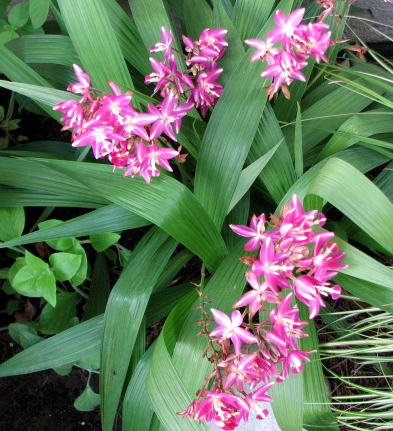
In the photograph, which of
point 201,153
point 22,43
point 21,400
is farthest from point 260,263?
point 21,400

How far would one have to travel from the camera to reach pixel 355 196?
0.68 m

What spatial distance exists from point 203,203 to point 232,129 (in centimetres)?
15

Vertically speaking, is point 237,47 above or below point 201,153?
above

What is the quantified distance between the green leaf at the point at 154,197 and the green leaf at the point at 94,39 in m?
0.23

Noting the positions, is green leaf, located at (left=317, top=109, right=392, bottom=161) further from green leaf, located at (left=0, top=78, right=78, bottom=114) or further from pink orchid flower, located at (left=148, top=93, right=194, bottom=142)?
green leaf, located at (left=0, top=78, right=78, bottom=114)

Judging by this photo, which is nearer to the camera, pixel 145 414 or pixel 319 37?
pixel 319 37

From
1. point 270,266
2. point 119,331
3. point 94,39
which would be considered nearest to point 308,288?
point 270,266

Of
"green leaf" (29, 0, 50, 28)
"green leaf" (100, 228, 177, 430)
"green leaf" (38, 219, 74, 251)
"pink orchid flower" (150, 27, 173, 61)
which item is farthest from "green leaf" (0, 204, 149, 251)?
"green leaf" (29, 0, 50, 28)

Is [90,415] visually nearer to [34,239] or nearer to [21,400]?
[21,400]

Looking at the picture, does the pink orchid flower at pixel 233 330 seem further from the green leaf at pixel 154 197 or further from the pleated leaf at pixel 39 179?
the pleated leaf at pixel 39 179

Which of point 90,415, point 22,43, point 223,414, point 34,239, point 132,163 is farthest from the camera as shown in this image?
point 90,415

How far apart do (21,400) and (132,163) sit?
857 mm

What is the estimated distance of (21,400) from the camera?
1.25 metres

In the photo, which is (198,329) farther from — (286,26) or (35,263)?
(286,26)
